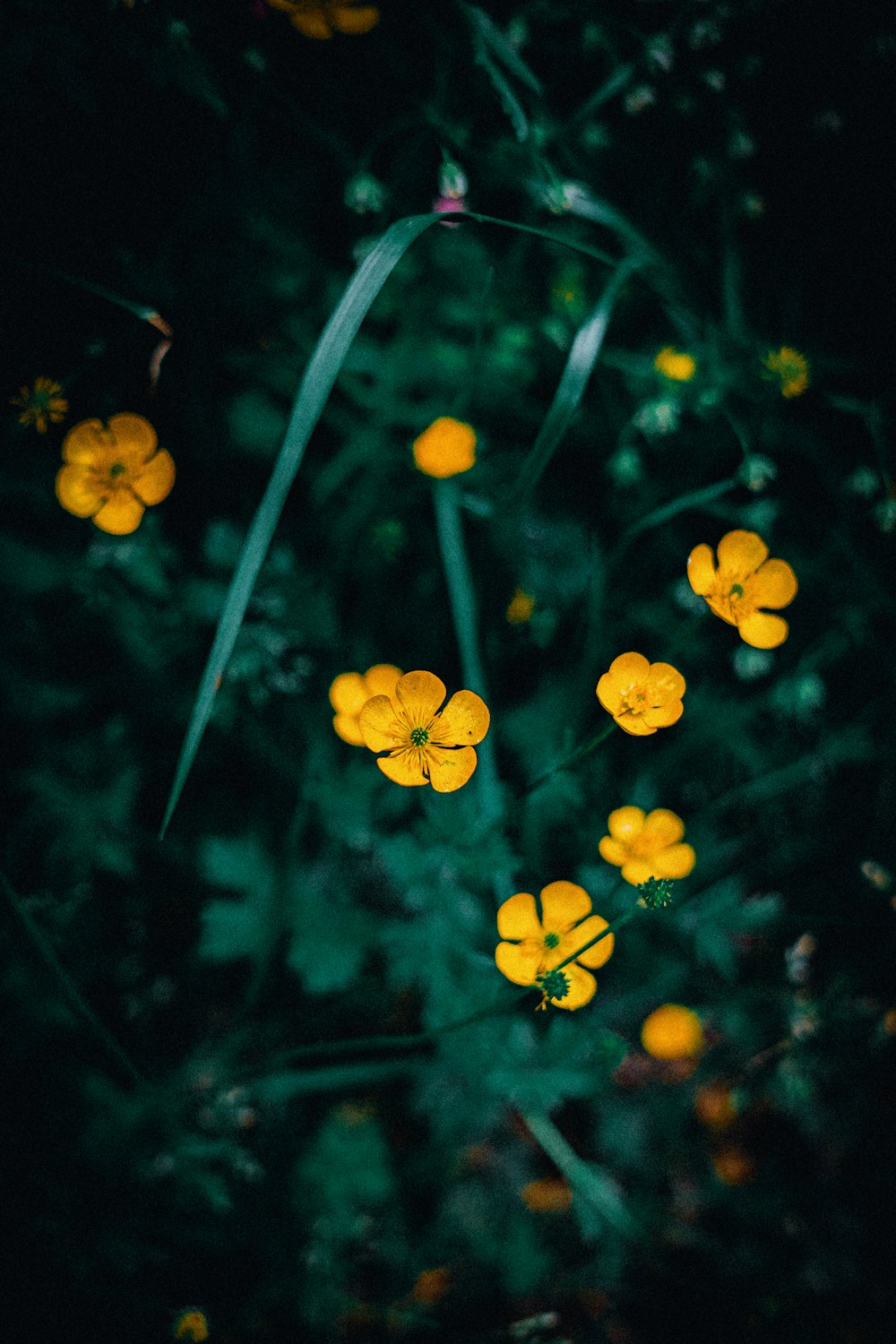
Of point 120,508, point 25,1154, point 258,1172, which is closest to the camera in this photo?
point 120,508

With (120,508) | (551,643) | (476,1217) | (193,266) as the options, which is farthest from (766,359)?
(476,1217)

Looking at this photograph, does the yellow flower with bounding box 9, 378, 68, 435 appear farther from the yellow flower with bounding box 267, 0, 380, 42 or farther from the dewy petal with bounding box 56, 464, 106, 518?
the yellow flower with bounding box 267, 0, 380, 42

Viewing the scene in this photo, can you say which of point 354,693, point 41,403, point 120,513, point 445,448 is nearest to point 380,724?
point 354,693

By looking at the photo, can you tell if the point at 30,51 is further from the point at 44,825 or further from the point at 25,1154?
the point at 25,1154

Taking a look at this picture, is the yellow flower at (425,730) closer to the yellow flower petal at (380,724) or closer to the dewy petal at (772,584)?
the yellow flower petal at (380,724)

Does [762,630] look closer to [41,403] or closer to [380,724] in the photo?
[380,724]

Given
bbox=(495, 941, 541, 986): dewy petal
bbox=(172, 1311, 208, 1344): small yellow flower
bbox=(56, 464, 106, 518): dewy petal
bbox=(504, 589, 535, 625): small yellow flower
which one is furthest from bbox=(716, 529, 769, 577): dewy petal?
bbox=(172, 1311, 208, 1344): small yellow flower
